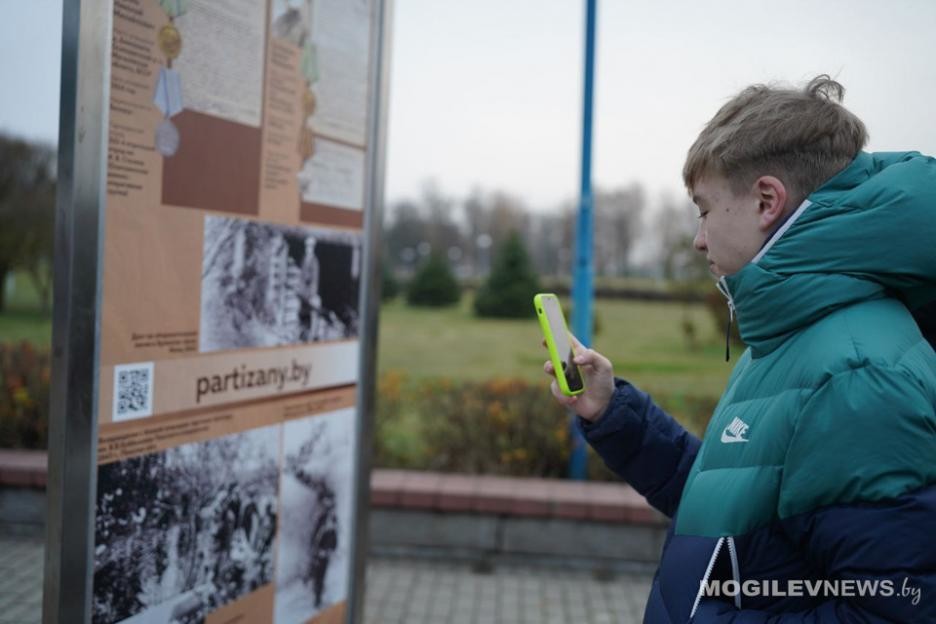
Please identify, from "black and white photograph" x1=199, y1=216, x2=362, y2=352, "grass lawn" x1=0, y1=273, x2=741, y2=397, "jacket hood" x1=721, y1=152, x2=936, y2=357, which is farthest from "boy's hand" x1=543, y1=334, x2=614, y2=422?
"grass lawn" x1=0, y1=273, x2=741, y2=397

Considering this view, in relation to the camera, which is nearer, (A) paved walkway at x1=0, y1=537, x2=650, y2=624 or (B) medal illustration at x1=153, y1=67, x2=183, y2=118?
(B) medal illustration at x1=153, y1=67, x2=183, y2=118

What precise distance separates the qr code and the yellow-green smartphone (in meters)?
0.97

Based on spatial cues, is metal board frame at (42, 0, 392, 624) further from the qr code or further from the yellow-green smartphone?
the yellow-green smartphone

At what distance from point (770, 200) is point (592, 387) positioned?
704 mm

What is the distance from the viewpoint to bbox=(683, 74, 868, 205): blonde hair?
1.42 metres

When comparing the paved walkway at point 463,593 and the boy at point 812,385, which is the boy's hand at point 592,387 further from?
the paved walkway at point 463,593

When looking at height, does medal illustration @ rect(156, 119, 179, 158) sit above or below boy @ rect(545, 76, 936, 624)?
above

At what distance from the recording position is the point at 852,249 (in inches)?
51.9

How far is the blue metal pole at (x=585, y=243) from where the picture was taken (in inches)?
205

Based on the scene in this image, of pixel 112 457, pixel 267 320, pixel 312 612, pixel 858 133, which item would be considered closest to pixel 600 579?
pixel 312 612

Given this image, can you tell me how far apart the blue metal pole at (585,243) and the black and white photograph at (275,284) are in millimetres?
2668

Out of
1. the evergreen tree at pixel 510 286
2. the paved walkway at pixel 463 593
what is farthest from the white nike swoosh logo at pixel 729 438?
the evergreen tree at pixel 510 286

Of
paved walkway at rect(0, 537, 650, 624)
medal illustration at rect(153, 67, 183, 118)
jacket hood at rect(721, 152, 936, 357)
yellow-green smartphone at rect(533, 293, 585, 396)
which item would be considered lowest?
paved walkway at rect(0, 537, 650, 624)

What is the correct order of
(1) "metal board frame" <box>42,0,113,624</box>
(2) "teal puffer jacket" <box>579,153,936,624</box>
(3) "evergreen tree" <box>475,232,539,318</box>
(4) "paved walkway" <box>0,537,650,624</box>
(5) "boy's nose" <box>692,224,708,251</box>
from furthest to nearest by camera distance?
(3) "evergreen tree" <box>475,232,539,318</box> < (4) "paved walkway" <box>0,537,650,624</box> < (1) "metal board frame" <box>42,0,113,624</box> < (5) "boy's nose" <box>692,224,708,251</box> < (2) "teal puffer jacket" <box>579,153,936,624</box>
